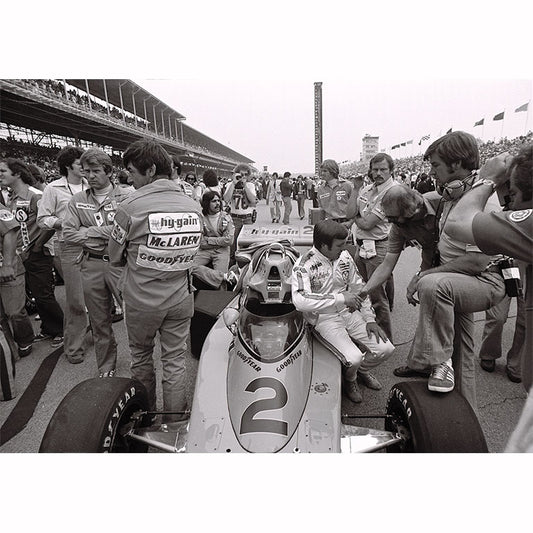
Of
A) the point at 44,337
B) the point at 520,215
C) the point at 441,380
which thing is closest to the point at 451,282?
the point at 441,380

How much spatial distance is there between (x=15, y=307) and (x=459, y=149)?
391 cm

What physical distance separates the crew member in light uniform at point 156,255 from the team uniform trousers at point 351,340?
92 cm

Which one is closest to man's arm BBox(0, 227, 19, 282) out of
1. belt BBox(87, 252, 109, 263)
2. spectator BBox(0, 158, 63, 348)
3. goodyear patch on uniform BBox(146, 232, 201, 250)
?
spectator BBox(0, 158, 63, 348)

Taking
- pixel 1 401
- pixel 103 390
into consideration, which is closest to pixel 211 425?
pixel 103 390

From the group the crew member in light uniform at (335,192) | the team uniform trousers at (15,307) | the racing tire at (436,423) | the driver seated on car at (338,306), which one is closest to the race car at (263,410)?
the racing tire at (436,423)

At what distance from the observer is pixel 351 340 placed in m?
2.64

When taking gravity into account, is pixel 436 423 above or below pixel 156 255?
below

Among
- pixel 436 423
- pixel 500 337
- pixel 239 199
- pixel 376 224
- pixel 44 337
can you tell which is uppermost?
pixel 239 199

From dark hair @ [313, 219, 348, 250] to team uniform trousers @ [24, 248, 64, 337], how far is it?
3.12m

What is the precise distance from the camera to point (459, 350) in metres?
2.27

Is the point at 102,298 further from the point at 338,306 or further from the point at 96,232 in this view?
the point at 338,306

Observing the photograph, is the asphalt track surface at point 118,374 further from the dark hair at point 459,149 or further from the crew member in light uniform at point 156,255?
the dark hair at point 459,149

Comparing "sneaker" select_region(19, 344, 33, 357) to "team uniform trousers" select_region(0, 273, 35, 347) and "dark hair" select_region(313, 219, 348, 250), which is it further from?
"dark hair" select_region(313, 219, 348, 250)

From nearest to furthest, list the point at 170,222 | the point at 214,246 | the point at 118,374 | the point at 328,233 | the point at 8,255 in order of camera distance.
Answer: the point at 170,222
the point at 328,233
the point at 8,255
the point at 118,374
the point at 214,246
